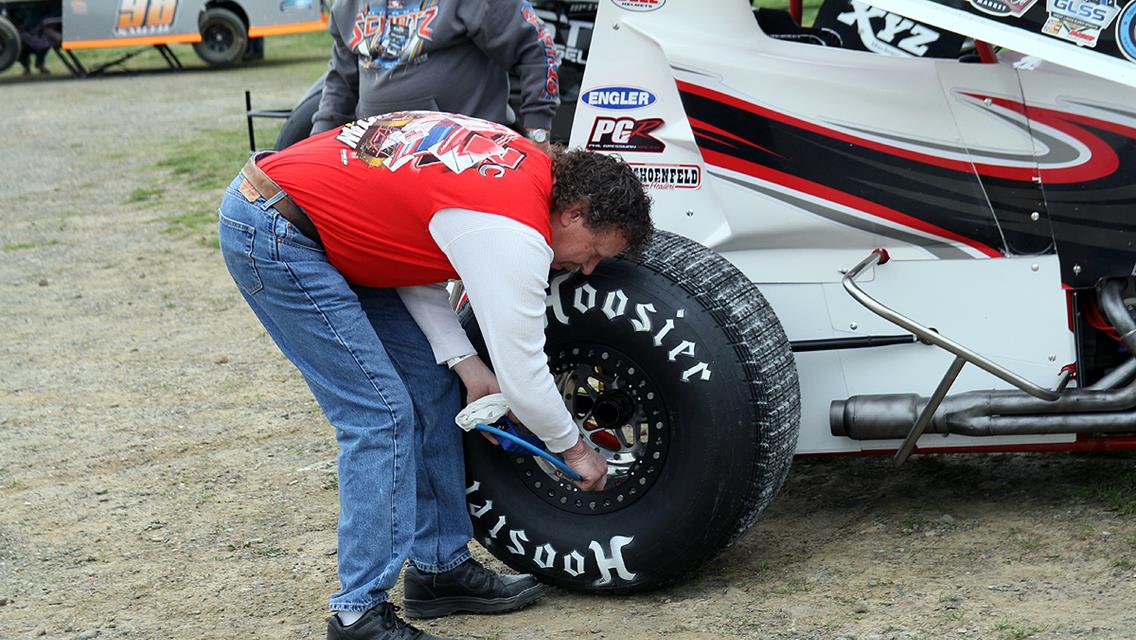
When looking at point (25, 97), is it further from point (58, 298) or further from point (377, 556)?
point (377, 556)

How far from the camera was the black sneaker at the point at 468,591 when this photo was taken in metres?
3.57

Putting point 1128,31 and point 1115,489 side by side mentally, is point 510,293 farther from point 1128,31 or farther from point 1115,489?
point 1115,489

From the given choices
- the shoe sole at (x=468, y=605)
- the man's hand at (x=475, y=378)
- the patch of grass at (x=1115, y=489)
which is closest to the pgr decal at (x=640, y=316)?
the man's hand at (x=475, y=378)

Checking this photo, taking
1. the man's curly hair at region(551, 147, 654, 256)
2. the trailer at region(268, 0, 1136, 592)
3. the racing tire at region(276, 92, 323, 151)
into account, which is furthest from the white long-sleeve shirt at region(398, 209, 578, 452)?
the racing tire at region(276, 92, 323, 151)

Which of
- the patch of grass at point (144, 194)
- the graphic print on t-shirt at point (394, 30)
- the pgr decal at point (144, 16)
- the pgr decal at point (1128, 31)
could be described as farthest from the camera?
the pgr decal at point (144, 16)

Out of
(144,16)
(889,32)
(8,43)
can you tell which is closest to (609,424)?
(889,32)

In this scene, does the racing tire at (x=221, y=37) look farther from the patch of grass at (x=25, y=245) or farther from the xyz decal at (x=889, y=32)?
the xyz decal at (x=889, y=32)

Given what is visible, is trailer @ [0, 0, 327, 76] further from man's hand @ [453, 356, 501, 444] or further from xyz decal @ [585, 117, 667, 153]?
man's hand @ [453, 356, 501, 444]

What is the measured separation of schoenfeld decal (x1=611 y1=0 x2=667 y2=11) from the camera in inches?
148

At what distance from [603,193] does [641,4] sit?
916mm

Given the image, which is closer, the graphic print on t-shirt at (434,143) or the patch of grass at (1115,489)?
the graphic print on t-shirt at (434,143)

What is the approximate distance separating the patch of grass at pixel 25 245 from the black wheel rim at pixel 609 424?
239 inches

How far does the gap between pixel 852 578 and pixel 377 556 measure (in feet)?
3.90

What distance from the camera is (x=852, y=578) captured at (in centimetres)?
358
